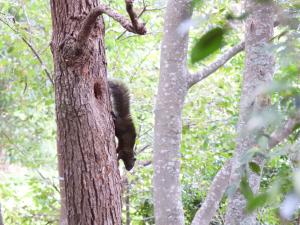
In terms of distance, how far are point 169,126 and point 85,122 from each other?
3.35 feet

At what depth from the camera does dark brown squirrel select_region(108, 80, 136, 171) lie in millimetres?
3250

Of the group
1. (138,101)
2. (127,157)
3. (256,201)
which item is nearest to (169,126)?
(127,157)

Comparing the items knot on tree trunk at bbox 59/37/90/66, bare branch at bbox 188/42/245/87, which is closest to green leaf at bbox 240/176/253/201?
knot on tree trunk at bbox 59/37/90/66

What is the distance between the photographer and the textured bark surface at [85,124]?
8.05 ft

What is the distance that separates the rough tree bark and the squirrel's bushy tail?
0.67m

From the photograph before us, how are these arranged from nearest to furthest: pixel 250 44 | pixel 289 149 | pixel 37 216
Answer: pixel 289 149 < pixel 250 44 < pixel 37 216

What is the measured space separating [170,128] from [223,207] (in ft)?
5.69

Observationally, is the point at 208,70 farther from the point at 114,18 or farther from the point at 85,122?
the point at 114,18

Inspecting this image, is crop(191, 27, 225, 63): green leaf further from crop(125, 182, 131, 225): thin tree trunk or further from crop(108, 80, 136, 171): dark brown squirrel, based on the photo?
crop(125, 182, 131, 225): thin tree trunk

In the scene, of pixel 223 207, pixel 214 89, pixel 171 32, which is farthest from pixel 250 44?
pixel 223 207

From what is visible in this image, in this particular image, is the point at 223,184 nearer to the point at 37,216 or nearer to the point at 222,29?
the point at 37,216

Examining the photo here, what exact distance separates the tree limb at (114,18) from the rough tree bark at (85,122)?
0.10 m

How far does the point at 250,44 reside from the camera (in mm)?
2898

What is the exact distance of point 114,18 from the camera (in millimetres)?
2029
